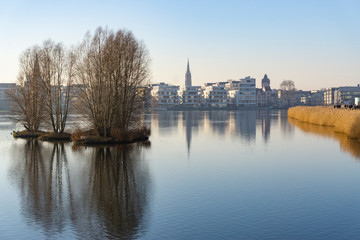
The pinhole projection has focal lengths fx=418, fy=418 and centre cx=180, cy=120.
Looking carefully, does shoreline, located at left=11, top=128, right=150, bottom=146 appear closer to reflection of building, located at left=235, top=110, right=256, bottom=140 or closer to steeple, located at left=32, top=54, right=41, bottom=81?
steeple, located at left=32, top=54, right=41, bottom=81

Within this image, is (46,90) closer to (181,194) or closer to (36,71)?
(36,71)

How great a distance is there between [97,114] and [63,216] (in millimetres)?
28789

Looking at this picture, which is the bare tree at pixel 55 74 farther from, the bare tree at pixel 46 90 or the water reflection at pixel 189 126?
the water reflection at pixel 189 126

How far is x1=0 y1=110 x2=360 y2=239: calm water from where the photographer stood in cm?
1653

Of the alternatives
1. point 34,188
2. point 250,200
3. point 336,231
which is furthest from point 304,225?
point 34,188

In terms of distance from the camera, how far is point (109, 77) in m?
45.8

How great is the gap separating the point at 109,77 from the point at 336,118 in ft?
121

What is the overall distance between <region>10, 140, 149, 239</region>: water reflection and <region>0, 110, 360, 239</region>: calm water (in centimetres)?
5

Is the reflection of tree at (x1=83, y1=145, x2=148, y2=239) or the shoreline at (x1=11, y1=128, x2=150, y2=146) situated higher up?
the shoreline at (x1=11, y1=128, x2=150, y2=146)

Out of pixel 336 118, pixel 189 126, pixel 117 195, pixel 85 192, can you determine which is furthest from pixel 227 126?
pixel 117 195

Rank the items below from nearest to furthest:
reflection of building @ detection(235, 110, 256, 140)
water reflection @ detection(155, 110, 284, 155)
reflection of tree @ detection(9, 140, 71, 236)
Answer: reflection of tree @ detection(9, 140, 71, 236)
reflection of building @ detection(235, 110, 256, 140)
water reflection @ detection(155, 110, 284, 155)

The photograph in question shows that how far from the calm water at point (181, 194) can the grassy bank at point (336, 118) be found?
968cm

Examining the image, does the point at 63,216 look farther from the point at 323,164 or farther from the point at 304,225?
the point at 323,164

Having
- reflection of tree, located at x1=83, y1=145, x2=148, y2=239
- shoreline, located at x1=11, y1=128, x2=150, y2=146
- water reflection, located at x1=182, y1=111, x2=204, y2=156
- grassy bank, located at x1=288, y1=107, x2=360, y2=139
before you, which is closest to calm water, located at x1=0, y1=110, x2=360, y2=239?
reflection of tree, located at x1=83, y1=145, x2=148, y2=239
